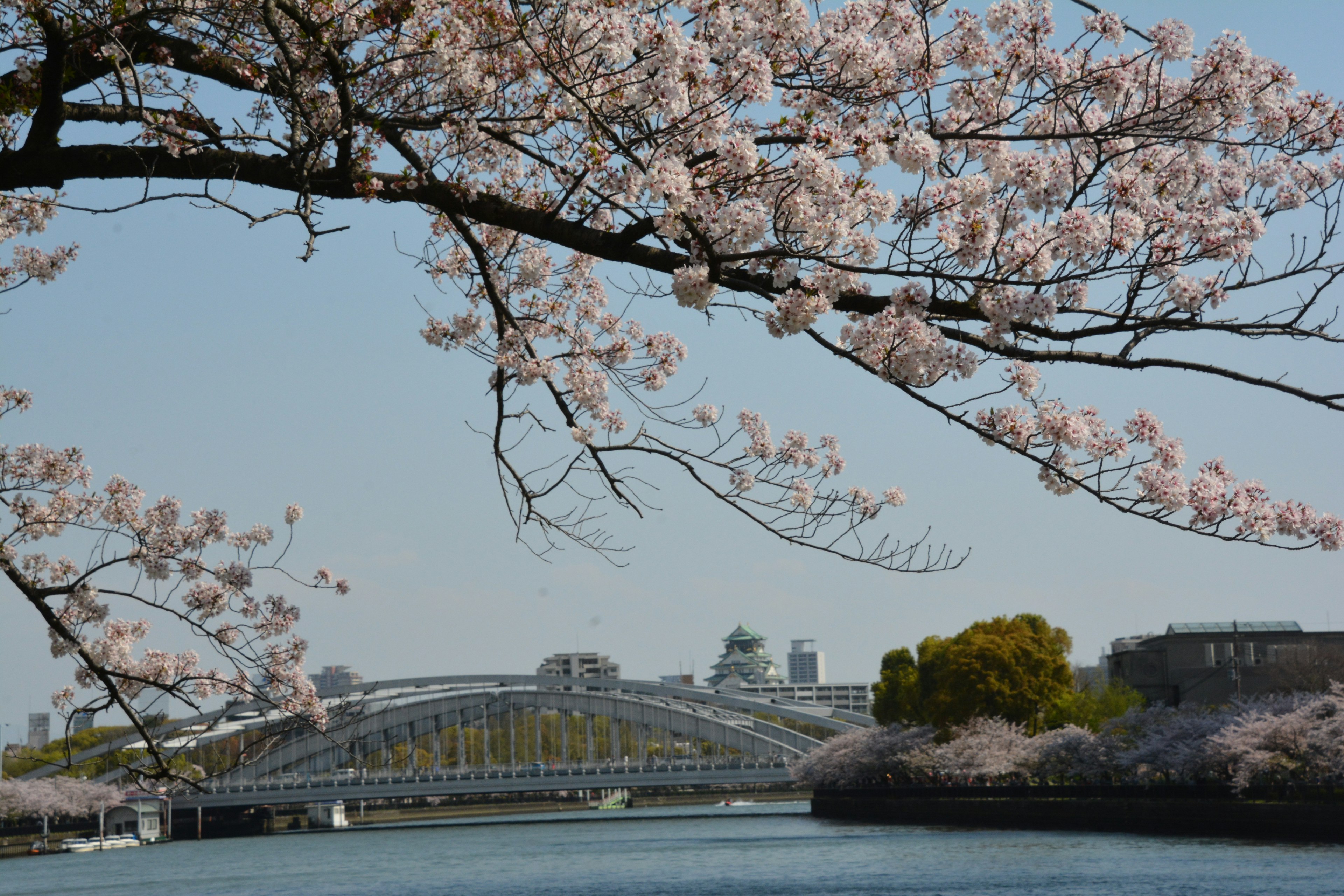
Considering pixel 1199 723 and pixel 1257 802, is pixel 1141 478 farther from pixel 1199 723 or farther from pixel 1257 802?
pixel 1199 723

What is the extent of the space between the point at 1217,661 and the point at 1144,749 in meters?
19.7

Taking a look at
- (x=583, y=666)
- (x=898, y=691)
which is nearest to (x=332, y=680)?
(x=898, y=691)

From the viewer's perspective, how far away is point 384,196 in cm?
543

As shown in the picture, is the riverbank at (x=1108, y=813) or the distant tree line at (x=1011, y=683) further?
the distant tree line at (x=1011, y=683)

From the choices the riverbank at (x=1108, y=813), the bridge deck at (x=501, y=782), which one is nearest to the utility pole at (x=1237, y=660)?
the riverbank at (x=1108, y=813)

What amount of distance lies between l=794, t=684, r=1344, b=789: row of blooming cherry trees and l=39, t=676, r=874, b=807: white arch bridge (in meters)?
12.3

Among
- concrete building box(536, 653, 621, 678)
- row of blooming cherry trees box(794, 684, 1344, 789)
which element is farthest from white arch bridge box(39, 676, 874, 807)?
concrete building box(536, 653, 621, 678)

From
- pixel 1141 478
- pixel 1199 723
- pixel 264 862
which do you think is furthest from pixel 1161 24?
pixel 264 862

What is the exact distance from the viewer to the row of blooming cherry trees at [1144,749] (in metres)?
31.3

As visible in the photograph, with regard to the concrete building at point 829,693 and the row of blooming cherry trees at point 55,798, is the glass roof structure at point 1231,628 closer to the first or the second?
the row of blooming cherry trees at point 55,798

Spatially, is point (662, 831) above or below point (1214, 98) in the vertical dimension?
below

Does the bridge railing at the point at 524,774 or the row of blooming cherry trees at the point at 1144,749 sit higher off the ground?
the row of blooming cherry trees at the point at 1144,749

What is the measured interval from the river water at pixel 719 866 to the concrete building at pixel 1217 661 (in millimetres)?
14148

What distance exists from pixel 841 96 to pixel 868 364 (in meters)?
1.25
